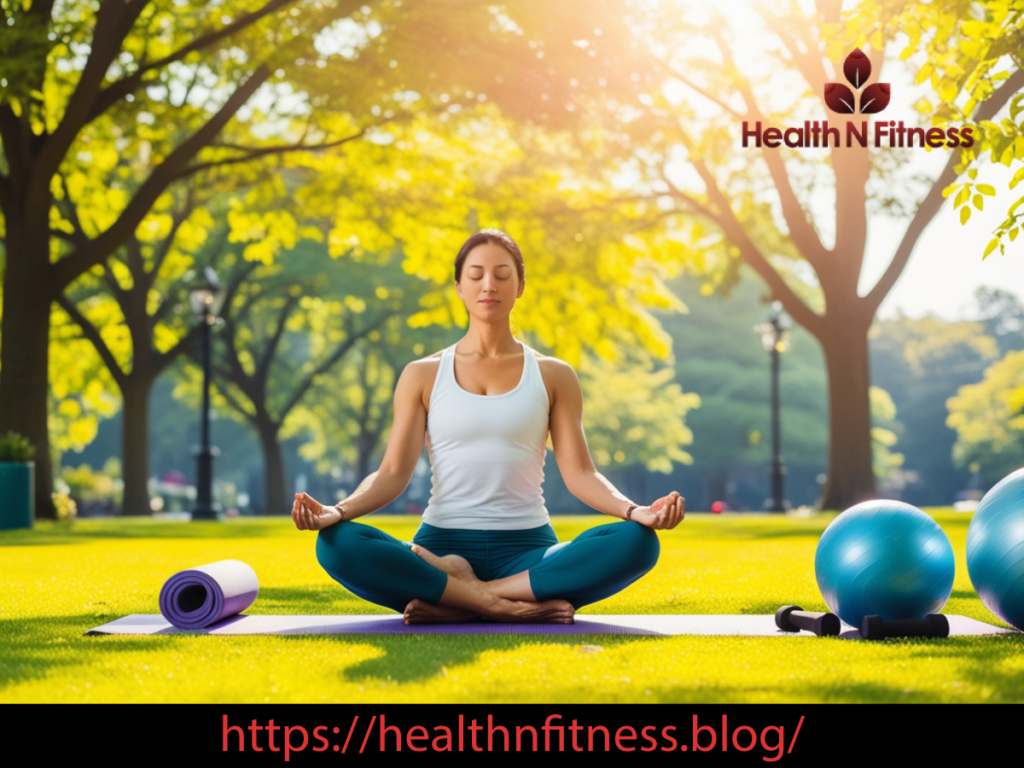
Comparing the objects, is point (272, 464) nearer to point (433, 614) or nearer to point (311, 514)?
point (433, 614)

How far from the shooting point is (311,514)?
5.37 m

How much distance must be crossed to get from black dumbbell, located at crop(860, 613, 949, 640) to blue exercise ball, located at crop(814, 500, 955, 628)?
0.09 meters

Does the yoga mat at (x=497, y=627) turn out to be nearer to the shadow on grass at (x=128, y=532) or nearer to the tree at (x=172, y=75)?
the shadow on grass at (x=128, y=532)

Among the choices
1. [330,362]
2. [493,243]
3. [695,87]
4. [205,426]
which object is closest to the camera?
[493,243]

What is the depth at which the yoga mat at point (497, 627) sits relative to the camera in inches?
219

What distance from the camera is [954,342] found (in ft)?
225

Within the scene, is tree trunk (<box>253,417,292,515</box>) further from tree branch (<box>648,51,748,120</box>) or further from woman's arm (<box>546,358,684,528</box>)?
woman's arm (<box>546,358,684,528</box>)

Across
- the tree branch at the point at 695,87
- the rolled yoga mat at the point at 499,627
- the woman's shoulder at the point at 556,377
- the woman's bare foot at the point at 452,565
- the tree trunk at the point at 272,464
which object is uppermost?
the tree branch at the point at 695,87

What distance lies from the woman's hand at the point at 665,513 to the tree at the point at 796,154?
1362 cm

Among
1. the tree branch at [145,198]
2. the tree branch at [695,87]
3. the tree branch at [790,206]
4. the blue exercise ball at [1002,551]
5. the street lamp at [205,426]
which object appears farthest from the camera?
the street lamp at [205,426]

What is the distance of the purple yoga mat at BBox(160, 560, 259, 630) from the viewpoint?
5824 millimetres

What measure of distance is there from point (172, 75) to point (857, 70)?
11.9 m

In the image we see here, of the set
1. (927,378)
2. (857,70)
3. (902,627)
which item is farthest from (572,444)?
(927,378)

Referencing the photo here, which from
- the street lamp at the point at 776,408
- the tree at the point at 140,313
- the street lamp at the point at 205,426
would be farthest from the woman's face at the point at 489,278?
the street lamp at the point at 776,408
